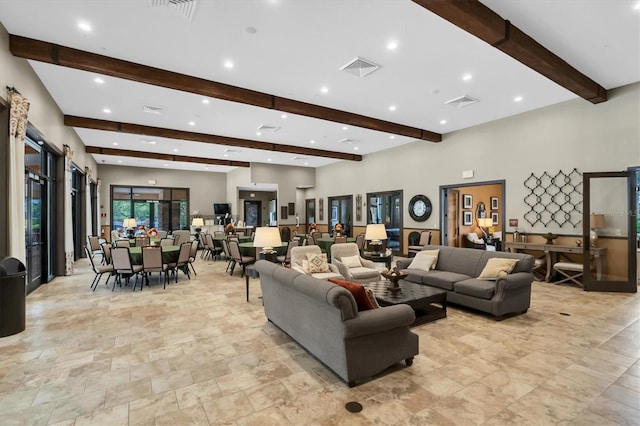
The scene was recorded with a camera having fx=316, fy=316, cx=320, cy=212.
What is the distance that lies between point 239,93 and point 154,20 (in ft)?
7.18

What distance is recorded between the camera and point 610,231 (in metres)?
6.23

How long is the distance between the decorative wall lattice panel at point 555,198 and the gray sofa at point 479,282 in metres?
3.08

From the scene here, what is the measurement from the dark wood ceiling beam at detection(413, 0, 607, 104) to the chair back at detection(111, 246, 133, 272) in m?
6.31

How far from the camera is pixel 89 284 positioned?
6.78 m

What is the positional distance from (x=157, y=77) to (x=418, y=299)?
5.31 meters

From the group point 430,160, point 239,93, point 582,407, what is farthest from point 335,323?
point 430,160

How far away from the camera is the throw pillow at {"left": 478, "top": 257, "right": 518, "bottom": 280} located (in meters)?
4.70

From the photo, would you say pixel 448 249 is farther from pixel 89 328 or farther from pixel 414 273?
pixel 89 328

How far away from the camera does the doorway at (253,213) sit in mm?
18109

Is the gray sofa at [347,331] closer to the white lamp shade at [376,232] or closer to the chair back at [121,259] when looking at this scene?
the white lamp shade at [376,232]

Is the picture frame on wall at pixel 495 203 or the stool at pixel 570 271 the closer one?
the stool at pixel 570 271

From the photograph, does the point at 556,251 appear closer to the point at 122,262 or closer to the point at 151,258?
the point at 151,258

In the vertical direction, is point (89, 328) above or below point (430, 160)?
below

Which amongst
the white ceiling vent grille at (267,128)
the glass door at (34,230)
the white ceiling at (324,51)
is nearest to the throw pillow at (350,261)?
the white ceiling at (324,51)
